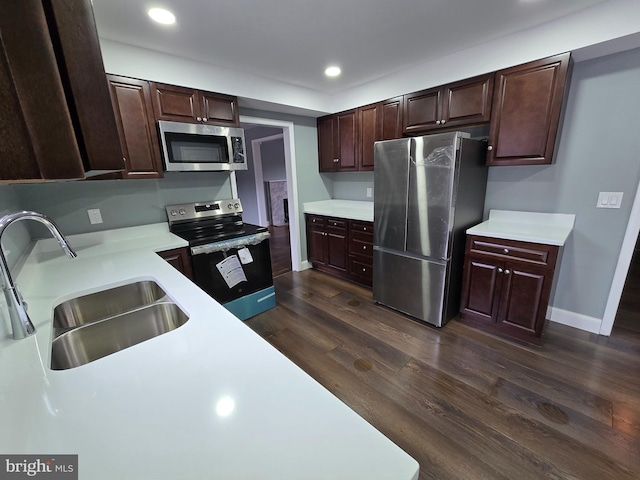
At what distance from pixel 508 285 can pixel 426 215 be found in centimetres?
85

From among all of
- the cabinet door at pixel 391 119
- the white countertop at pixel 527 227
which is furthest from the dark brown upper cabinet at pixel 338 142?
the white countertop at pixel 527 227

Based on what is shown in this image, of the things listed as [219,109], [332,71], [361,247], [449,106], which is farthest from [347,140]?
[219,109]

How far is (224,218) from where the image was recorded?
2.84 metres

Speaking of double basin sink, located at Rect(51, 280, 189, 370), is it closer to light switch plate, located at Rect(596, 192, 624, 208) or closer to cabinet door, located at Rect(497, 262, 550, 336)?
cabinet door, located at Rect(497, 262, 550, 336)

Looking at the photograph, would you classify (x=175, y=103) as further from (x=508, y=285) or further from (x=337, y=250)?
(x=508, y=285)

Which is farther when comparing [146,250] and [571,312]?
[571,312]

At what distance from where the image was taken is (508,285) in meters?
Result: 2.17

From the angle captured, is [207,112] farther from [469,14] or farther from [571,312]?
[571,312]

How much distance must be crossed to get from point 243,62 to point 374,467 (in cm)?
290

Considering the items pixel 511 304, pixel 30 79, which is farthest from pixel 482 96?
pixel 30 79

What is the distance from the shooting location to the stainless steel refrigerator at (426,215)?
2160 mm

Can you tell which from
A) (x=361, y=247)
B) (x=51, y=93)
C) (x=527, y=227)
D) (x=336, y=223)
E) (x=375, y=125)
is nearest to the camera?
(x=51, y=93)

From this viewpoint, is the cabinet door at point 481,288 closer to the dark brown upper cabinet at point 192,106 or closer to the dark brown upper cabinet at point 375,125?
the dark brown upper cabinet at point 375,125

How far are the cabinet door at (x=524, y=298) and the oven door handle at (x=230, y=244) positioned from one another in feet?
6.88
